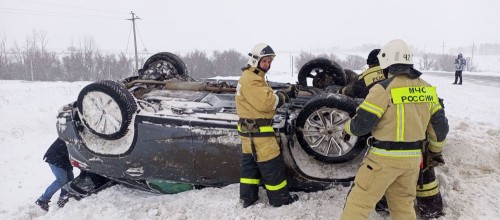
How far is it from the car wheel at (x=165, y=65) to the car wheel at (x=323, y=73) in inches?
77.1

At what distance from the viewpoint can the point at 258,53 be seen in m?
3.26

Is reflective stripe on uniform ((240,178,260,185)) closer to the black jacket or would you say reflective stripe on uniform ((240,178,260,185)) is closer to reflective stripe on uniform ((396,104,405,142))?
reflective stripe on uniform ((396,104,405,142))

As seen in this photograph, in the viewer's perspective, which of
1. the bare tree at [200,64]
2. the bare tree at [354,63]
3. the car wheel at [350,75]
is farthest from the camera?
the bare tree at [354,63]

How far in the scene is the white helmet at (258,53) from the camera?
3.25 meters

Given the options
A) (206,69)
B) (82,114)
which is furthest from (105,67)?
(82,114)

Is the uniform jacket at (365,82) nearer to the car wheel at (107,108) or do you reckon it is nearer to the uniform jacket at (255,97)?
the uniform jacket at (255,97)

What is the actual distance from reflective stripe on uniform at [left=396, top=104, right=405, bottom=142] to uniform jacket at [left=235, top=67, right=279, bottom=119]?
1038 millimetres

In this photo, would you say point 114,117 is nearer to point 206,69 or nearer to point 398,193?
point 398,193

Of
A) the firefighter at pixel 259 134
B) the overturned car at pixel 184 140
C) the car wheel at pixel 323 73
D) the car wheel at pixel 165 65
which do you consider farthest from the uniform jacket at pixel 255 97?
the car wheel at pixel 165 65

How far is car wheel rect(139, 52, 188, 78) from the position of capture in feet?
18.8

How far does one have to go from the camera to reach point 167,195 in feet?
12.2

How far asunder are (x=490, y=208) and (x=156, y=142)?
2967mm

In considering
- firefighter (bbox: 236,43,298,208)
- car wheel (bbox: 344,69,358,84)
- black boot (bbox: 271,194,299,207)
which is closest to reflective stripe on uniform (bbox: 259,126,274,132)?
firefighter (bbox: 236,43,298,208)

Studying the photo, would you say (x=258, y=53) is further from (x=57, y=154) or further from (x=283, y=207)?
(x=57, y=154)
